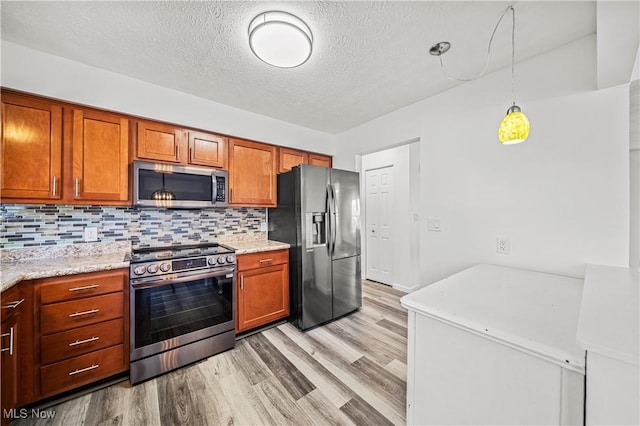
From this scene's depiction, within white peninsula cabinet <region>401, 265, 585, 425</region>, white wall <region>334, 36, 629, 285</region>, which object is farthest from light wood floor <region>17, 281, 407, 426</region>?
white wall <region>334, 36, 629, 285</region>

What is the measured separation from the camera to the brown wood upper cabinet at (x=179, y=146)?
7.03 ft

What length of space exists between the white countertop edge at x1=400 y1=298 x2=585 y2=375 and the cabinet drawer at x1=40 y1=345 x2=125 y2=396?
222 centimetres

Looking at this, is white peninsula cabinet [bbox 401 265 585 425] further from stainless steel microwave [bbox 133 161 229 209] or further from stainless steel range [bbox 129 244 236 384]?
stainless steel microwave [bbox 133 161 229 209]

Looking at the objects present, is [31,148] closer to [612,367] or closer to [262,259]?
[262,259]

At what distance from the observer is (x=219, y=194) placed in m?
2.44

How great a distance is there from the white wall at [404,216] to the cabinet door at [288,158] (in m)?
0.95

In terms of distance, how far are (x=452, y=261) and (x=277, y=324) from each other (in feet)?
6.40

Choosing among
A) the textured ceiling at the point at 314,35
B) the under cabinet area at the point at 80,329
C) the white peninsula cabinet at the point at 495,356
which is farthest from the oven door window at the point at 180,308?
the textured ceiling at the point at 314,35

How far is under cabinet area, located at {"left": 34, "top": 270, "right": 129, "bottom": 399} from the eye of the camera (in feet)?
4.94

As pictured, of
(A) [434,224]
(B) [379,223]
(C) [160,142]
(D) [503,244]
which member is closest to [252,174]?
(C) [160,142]

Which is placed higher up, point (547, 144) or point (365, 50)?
point (365, 50)

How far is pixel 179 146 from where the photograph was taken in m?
2.30

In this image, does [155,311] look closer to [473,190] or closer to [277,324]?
[277,324]

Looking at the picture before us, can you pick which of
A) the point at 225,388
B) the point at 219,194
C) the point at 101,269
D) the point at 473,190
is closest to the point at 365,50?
the point at 473,190
